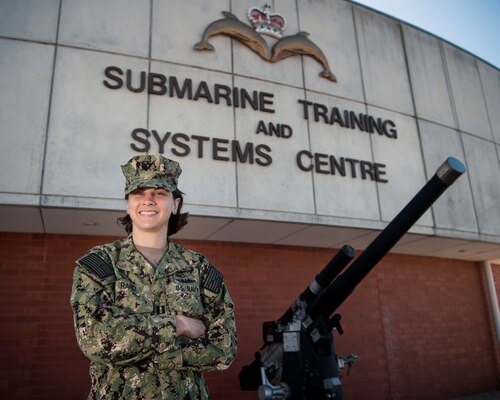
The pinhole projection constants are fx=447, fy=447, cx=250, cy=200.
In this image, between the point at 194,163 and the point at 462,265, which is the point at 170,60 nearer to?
the point at 194,163

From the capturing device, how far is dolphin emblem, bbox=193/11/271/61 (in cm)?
670

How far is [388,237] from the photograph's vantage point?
4477 mm

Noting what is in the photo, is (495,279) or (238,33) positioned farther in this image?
(495,279)

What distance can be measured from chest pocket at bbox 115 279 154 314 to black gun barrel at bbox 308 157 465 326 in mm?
2990

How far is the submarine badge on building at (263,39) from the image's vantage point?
681cm

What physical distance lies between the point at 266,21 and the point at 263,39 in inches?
18.0

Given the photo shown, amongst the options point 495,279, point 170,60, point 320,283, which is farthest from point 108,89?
point 495,279

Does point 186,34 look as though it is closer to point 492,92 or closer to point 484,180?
point 484,180

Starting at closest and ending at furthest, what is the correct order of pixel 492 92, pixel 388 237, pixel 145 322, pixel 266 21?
pixel 145 322
pixel 388 237
pixel 266 21
pixel 492 92

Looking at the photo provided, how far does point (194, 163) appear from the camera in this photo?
602 centimetres

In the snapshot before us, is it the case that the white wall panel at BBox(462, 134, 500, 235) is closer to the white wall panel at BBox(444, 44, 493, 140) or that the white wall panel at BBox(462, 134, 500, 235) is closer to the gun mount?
the white wall panel at BBox(444, 44, 493, 140)

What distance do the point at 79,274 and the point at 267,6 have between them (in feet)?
22.1

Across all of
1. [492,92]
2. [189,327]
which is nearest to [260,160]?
[189,327]

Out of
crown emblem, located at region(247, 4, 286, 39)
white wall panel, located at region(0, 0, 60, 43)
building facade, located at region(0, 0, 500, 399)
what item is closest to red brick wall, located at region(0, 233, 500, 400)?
building facade, located at region(0, 0, 500, 399)
